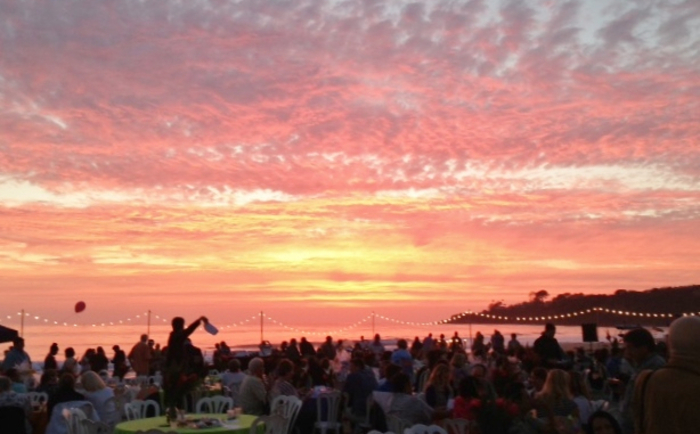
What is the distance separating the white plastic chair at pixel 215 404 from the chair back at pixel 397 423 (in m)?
2.50

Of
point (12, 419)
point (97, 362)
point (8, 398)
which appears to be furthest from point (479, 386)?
point (97, 362)

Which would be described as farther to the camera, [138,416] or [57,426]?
[138,416]

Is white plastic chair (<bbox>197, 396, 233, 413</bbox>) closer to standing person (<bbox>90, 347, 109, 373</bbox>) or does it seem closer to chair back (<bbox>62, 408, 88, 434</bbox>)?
chair back (<bbox>62, 408, 88, 434</bbox>)

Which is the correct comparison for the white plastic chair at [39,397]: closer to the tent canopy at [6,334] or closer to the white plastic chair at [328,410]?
the white plastic chair at [328,410]

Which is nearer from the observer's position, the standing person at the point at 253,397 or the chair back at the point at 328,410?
the standing person at the point at 253,397

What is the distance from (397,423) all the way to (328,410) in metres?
2.65

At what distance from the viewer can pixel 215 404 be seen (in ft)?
30.0

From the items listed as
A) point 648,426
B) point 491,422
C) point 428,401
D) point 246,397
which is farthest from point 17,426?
point 648,426

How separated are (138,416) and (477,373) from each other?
3.78 meters

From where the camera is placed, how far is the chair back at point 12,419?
22.6ft

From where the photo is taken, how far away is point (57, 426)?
23.8 feet

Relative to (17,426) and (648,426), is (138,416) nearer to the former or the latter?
(17,426)

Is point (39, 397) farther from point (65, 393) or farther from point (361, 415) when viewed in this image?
point (361, 415)

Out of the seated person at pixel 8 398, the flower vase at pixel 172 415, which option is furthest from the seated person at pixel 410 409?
the seated person at pixel 8 398
